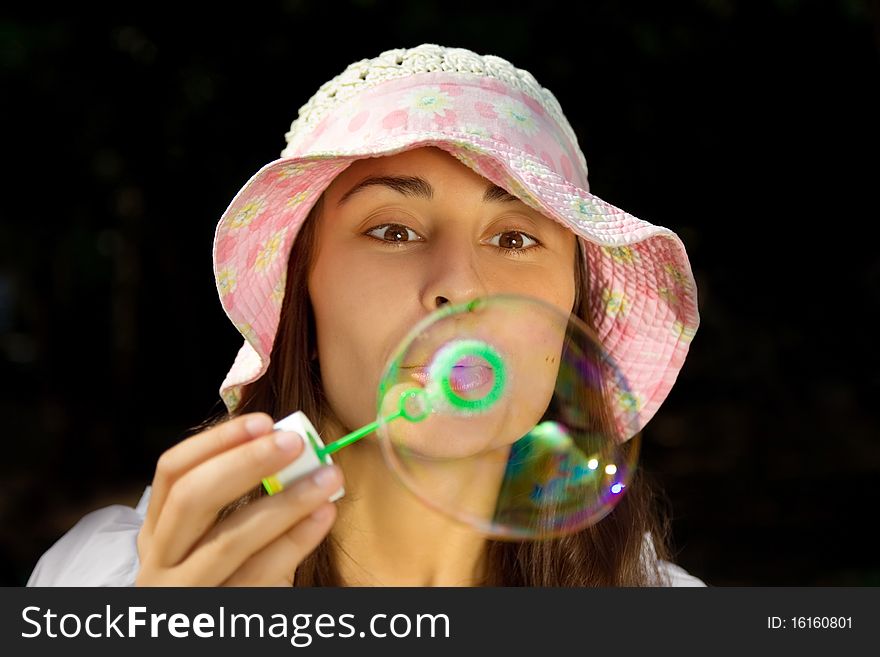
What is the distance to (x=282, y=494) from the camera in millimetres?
1055

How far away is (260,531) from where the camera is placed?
107cm

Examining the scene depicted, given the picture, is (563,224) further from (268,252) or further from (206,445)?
(206,445)

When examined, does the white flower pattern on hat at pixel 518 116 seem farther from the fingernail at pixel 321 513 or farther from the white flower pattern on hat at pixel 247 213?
the fingernail at pixel 321 513

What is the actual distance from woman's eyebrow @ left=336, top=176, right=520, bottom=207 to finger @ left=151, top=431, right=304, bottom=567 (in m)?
0.55

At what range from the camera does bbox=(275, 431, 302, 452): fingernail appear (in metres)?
1.02

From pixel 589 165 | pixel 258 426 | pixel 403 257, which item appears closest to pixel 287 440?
pixel 258 426

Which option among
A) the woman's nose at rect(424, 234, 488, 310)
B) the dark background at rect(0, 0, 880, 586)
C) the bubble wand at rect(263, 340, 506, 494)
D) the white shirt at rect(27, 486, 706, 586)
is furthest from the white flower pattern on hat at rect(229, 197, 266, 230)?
the dark background at rect(0, 0, 880, 586)

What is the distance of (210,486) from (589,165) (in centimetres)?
303

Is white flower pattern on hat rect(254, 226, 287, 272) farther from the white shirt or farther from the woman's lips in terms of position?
the white shirt

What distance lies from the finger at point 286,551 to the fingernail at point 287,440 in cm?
11

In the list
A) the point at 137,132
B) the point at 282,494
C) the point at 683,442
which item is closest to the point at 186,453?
the point at 282,494

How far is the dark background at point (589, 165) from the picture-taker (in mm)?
3615

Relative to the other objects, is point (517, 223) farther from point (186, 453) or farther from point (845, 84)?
point (845, 84)

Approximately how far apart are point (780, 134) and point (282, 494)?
3.66 metres
